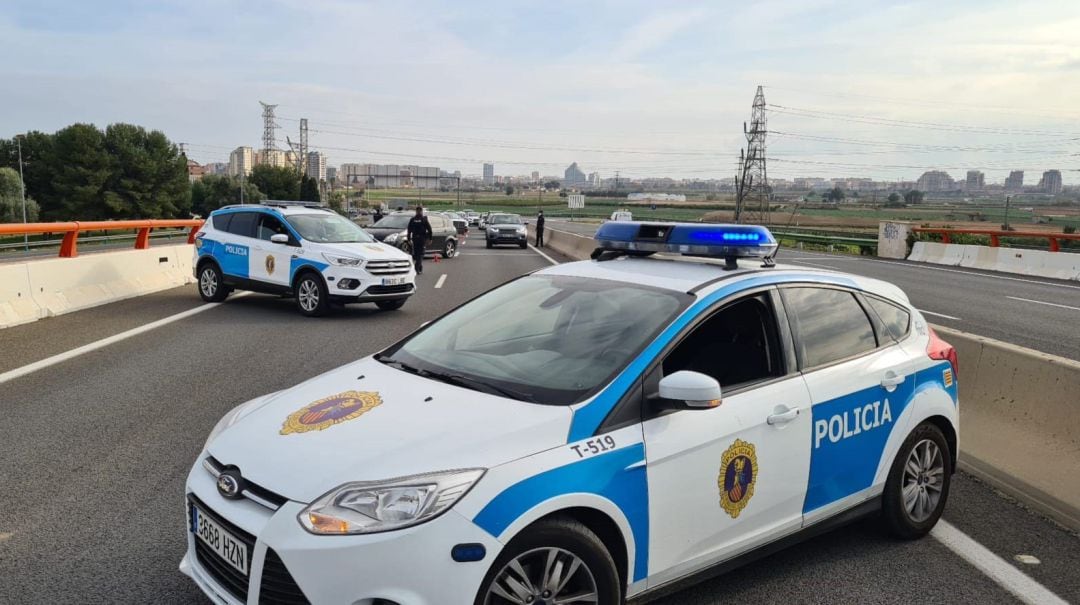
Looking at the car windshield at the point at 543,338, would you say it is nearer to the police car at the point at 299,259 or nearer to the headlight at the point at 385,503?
the headlight at the point at 385,503

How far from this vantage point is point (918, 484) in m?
4.54

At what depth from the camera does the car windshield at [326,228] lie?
14219 millimetres

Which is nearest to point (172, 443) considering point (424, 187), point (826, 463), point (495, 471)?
point (495, 471)

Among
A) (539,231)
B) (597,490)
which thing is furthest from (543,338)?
(539,231)

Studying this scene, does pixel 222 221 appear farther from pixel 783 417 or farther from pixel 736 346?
pixel 783 417

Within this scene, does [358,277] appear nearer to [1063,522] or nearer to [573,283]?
[573,283]

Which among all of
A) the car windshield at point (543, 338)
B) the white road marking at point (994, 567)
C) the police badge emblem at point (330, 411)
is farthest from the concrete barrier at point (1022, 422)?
the police badge emblem at point (330, 411)

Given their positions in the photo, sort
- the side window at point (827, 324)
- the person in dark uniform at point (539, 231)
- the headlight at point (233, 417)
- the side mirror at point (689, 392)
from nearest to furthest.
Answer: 1. the side mirror at point (689, 392)
2. the headlight at point (233, 417)
3. the side window at point (827, 324)
4. the person in dark uniform at point (539, 231)

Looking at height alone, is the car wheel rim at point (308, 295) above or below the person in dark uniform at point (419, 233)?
below

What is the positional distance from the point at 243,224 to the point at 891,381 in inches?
492

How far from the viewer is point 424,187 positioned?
183750 millimetres

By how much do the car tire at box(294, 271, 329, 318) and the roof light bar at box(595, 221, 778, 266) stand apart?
937cm

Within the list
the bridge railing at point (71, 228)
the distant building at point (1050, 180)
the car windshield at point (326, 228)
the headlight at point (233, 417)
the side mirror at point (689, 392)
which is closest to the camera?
the side mirror at point (689, 392)

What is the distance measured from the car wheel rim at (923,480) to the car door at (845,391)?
0.24 m
